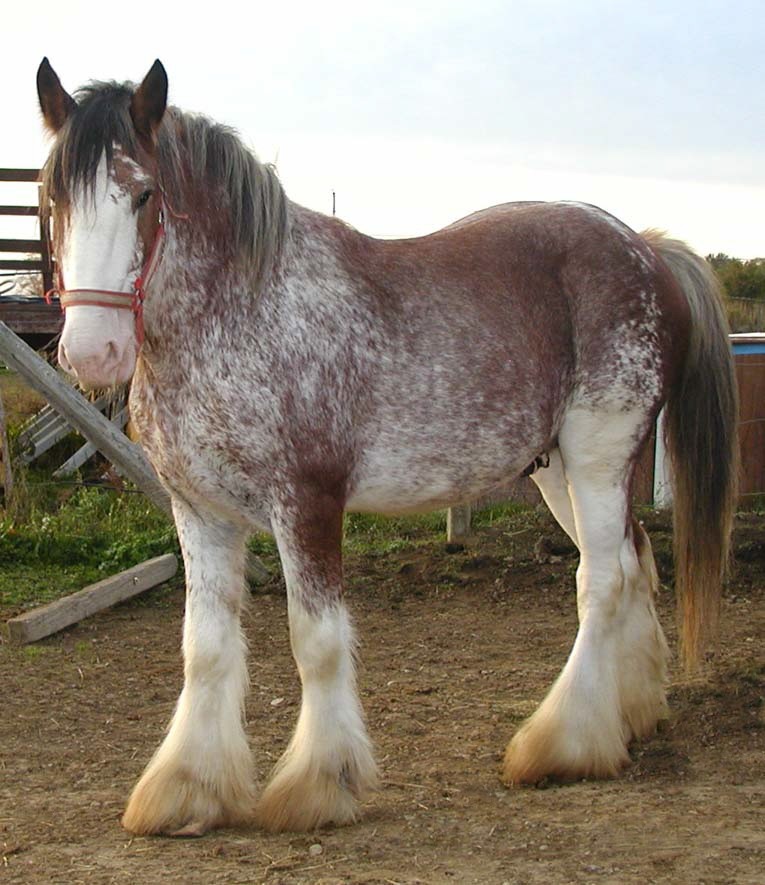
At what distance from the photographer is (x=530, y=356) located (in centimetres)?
423

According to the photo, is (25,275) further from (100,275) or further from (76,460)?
(100,275)

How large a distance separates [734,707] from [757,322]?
11.8 metres

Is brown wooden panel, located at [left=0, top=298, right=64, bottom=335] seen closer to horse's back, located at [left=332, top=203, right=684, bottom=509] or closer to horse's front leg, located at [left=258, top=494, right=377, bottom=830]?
horse's back, located at [left=332, top=203, right=684, bottom=509]

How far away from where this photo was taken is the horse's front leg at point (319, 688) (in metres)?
3.63

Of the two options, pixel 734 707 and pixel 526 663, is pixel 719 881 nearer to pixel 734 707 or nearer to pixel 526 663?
pixel 734 707

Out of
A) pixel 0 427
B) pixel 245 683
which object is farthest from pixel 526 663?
pixel 0 427

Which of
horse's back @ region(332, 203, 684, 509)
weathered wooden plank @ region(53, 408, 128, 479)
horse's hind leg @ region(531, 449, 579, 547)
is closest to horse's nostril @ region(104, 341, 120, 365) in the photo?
horse's back @ region(332, 203, 684, 509)

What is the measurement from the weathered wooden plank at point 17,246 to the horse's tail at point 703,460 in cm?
909

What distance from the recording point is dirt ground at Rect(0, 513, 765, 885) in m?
3.39

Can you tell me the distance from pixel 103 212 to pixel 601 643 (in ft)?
8.02

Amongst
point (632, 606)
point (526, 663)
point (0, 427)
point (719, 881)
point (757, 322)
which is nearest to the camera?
point (719, 881)

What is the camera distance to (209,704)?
3.87 m

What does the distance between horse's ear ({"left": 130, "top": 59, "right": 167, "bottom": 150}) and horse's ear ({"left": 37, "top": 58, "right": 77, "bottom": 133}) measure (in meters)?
0.21

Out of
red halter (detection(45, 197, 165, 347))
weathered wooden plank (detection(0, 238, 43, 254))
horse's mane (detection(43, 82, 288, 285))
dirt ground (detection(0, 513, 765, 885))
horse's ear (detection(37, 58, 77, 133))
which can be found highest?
weathered wooden plank (detection(0, 238, 43, 254))
